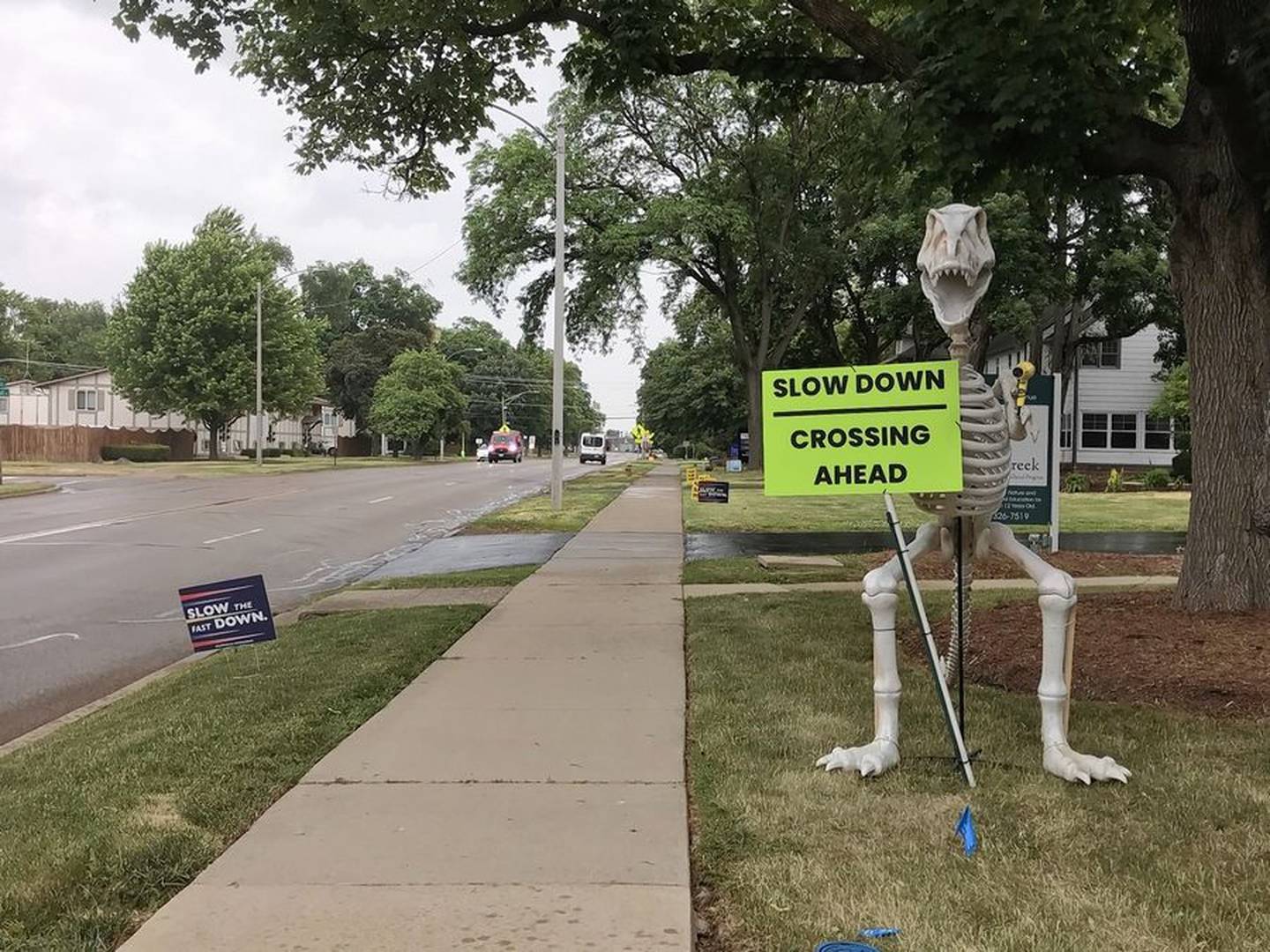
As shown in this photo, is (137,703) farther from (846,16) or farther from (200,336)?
(200,336)

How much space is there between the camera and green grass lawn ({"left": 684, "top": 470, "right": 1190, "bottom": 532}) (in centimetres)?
1738

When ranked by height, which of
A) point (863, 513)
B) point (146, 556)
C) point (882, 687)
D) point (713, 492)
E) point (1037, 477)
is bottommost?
point (146, 556)

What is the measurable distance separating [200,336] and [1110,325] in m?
38.5

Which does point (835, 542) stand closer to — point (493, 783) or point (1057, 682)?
point (1057, 682)

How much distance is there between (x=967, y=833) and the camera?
369 cm

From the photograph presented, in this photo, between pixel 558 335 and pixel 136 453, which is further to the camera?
pixel 136 453

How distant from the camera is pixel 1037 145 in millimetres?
6996

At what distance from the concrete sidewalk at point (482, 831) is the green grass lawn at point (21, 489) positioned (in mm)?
24197

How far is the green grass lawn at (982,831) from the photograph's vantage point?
3.10 meters

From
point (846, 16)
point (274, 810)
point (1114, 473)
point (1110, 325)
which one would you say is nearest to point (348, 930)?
point (274, 810)

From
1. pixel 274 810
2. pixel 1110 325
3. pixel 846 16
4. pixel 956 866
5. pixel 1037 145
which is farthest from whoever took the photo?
pixel 1110 325

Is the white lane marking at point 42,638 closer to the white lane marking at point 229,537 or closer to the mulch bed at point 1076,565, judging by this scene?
the white lane marking at point 229,537

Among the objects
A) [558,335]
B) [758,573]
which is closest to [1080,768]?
[758,573]

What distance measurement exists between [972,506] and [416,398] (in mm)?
63296
